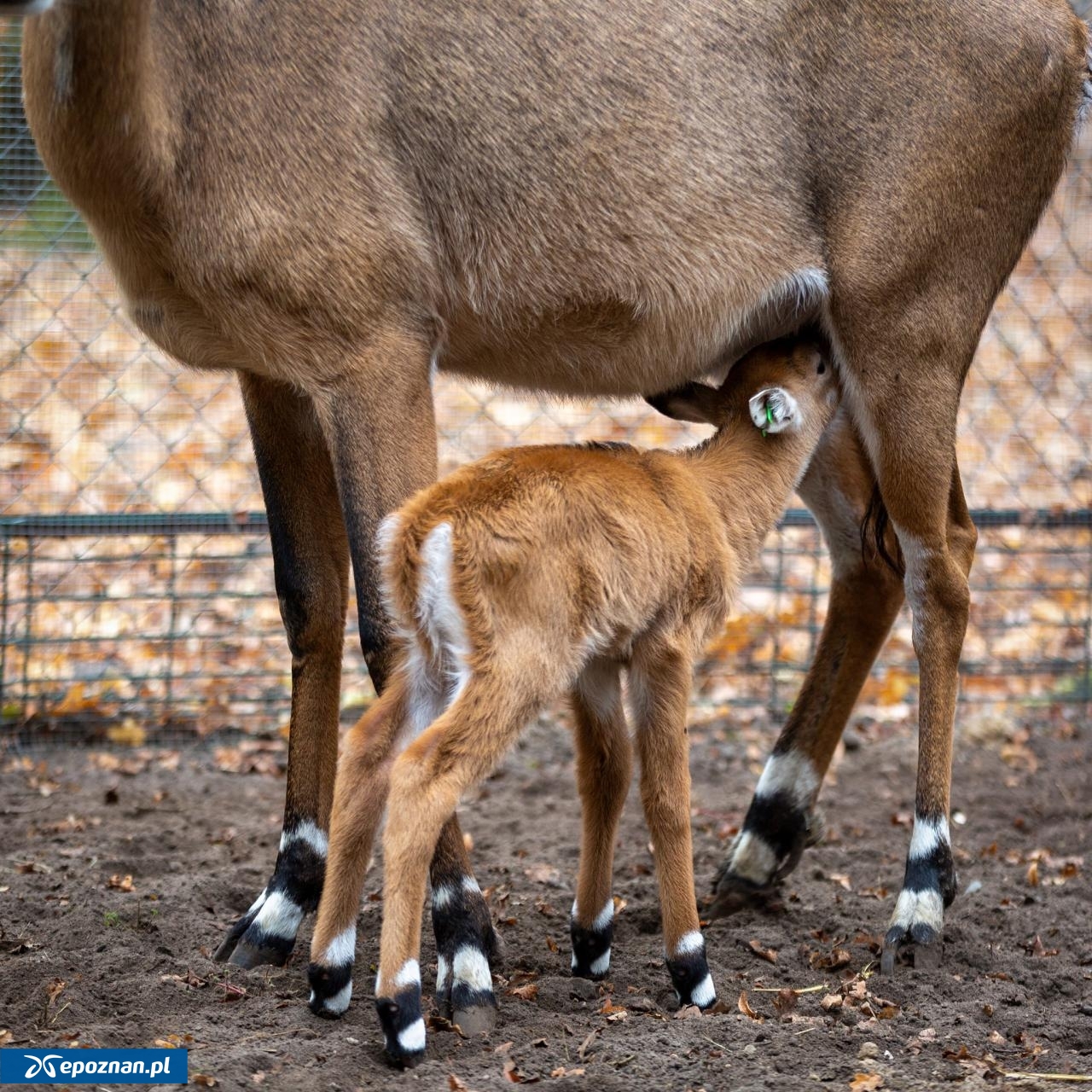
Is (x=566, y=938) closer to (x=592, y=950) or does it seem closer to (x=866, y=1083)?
(x=592, y=950)

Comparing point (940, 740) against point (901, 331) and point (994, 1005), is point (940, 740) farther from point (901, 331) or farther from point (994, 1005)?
point (901, 331)

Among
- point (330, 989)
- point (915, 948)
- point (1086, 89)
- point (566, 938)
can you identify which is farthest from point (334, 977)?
point (1086, 89)

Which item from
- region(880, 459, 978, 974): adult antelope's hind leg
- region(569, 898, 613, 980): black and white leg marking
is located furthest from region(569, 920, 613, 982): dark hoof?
region(880, 459, 978, 974): adult antelope's hind leg

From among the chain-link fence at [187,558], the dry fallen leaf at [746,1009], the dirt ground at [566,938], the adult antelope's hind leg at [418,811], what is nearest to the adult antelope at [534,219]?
the dirt ground at [566,938]

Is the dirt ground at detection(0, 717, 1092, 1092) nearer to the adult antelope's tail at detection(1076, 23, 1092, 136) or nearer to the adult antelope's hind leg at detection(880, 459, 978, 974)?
the adult antelope's hind leg at detection(880, 459, 978, 974)

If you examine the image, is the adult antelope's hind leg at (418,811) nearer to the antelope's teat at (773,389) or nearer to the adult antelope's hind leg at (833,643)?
the antelope's teat at (773,389)

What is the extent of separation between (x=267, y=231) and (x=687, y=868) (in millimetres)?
1884

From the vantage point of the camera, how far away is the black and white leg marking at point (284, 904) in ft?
13.5

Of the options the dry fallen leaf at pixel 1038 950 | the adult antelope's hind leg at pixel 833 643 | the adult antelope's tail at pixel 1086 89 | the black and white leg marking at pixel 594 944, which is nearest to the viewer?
the black and white leg marking at pixel 594 944

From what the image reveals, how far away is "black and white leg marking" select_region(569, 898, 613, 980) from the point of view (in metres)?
3.91

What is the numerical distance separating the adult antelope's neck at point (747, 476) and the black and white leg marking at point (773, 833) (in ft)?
3.63

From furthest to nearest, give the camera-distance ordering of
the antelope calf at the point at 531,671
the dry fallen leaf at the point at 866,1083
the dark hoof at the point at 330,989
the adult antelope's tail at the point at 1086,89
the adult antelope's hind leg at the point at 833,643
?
the adult antelope's hind leg at the point at 833,643 < the adult antelope's tail at the point at 1086,89 < the dark hoof at the point at 330,989 < the antelope calf at the point at 531,671 < the dry fallen leaf at the point at 866,1083

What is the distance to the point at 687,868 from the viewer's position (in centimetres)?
368

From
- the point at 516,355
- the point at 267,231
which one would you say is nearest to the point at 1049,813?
the point at 516,355
